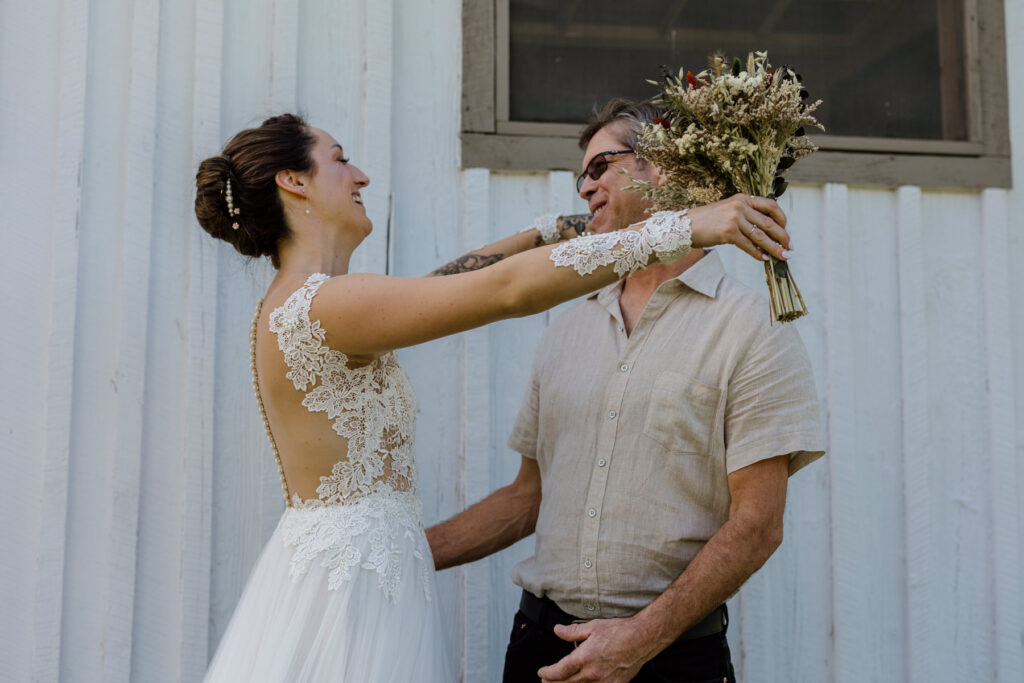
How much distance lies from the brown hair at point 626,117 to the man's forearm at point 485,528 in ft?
3.85

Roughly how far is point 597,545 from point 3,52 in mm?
2494

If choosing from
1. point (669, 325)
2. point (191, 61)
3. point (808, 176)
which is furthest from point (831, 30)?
point (191, 61)

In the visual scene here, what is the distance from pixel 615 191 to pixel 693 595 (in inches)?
50.8

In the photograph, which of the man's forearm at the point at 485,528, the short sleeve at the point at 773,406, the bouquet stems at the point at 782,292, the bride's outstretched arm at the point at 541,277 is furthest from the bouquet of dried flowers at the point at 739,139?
the man's forearm at the point at 485,528

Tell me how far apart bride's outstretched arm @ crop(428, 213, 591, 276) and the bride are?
47 centimetres

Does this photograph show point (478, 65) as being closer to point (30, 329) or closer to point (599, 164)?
point (599, 164)

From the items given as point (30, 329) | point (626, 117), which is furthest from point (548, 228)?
point (30, 329)

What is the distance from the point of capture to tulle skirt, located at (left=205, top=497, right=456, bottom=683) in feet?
7.16

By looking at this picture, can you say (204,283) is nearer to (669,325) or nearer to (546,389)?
(546,389)

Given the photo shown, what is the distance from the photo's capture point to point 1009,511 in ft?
11.3

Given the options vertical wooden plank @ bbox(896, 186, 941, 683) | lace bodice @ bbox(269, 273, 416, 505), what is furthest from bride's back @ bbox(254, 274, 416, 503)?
vertical wooden plank @ bbox(896, 186, 941, 683)

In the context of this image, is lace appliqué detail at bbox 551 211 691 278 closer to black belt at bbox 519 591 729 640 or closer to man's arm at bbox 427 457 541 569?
black belt at bbox 519 591 729 640

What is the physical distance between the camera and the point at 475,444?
324 cm

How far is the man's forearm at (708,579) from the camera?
229 centimetres
